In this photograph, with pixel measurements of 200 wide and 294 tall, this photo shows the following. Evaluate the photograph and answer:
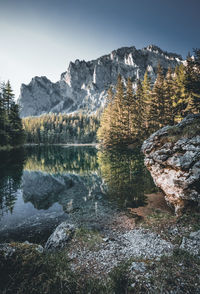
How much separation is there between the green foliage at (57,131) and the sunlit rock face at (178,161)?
393ft

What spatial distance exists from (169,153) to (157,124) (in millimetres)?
22363

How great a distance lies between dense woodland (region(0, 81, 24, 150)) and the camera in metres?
35.5

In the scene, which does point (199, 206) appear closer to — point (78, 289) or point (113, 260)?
point (113, 260)

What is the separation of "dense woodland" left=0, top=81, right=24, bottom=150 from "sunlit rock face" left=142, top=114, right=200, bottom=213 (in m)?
37.8

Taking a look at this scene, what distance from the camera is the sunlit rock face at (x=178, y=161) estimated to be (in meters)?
8.12

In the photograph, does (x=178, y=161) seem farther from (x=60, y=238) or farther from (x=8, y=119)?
(x=8, y=119)

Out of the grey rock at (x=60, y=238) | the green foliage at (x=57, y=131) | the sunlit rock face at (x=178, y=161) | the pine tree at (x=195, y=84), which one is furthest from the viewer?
the green foliage at (x=57, y=131)

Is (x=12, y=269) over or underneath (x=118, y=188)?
over

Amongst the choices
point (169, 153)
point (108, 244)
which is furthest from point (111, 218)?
point (169, 153)

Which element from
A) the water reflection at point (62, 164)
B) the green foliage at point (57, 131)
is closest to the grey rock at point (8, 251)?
the water reflection at point (62, 164)

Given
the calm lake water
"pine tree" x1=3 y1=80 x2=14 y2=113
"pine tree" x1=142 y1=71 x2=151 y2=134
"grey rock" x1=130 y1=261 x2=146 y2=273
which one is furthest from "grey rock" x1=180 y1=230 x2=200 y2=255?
"pine tree" x1=3 y1=80 x2=14 y2=113

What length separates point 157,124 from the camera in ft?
99.3

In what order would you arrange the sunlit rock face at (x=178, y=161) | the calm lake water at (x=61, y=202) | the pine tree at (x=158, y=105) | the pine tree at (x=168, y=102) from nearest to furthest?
1. the sunlit rock face at (x=178, y=161)
2. the calm lake water at (x=61, y=202)
3. the pine tree at (x=168, y=102)
4. the pine tree at (x=158, y=105)

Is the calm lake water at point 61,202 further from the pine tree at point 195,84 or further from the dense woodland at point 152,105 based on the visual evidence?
the dense woodland at point 152,105
